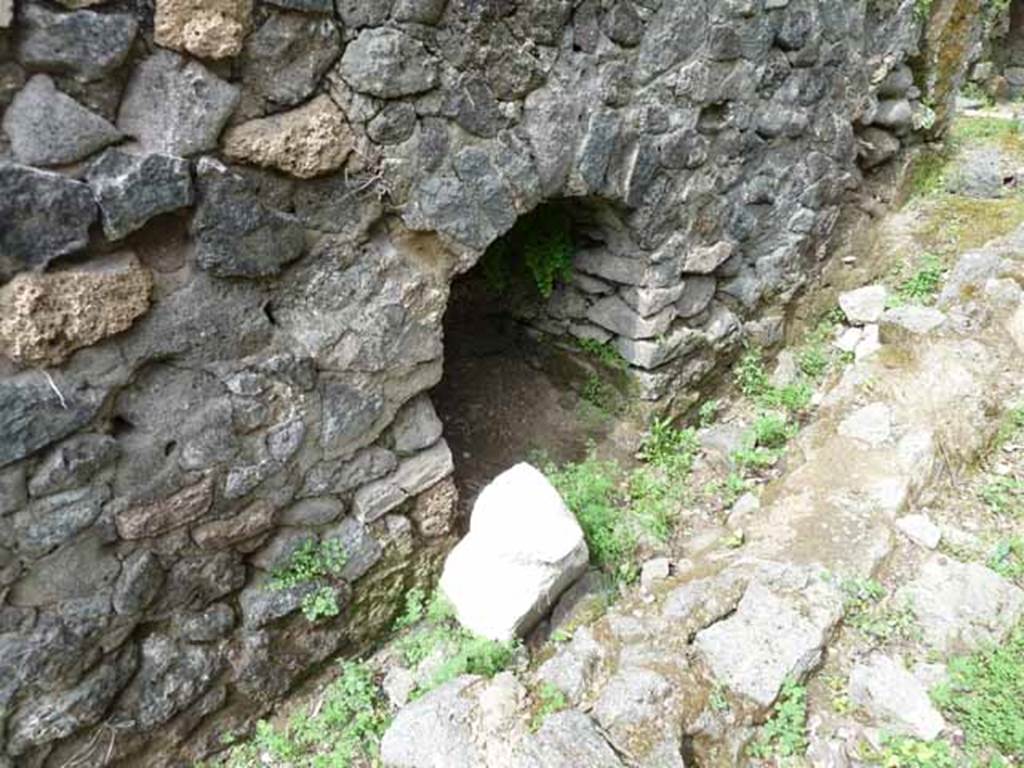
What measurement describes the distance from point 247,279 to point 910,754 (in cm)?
228

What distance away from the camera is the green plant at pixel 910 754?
189 cm

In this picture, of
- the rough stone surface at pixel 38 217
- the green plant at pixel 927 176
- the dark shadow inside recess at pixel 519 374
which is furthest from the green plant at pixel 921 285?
the rough stone surface at pixel 38 217

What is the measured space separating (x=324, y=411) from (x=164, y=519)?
581 millimetres

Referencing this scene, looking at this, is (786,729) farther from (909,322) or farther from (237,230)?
(909,322)

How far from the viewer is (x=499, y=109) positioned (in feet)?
8.00

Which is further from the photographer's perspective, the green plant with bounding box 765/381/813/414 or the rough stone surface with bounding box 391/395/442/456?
the green plant with bounding box 765/381/813/414

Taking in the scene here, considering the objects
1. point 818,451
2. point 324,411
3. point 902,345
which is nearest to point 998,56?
point 902,345

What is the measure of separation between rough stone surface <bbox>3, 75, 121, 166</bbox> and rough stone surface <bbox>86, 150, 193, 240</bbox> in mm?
54

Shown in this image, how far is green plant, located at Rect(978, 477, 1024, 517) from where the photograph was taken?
264 centimetres

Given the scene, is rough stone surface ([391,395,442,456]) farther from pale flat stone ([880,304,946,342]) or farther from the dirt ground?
pale flat stone ([880,304,946,342])

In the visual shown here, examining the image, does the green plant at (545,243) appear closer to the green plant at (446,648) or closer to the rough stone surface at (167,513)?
the green plant at (446,648)

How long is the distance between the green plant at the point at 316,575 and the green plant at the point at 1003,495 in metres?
2.44

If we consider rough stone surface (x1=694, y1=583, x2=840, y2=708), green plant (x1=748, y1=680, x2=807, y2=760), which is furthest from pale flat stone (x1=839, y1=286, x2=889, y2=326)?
green plant (x1=748, y1=680, x2=807, y2=760)

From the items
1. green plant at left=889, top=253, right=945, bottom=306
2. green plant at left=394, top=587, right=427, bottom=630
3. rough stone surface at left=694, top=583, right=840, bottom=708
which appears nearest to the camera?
rough stone surface at left=694, top=583, right=840, bottom=708
